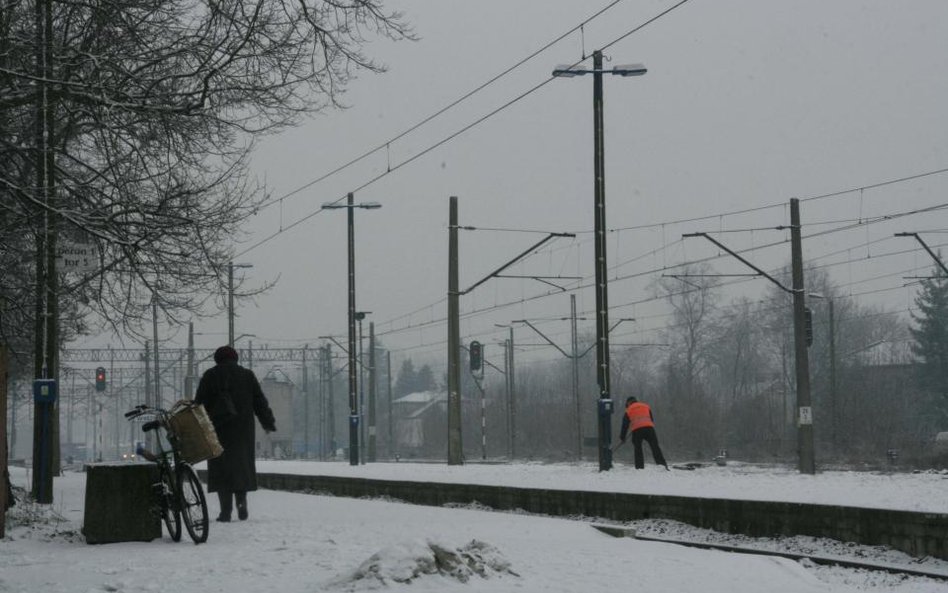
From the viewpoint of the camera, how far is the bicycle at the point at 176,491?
11.5 metres

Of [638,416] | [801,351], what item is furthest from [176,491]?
[801,351]

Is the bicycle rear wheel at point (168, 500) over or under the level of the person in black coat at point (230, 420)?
under

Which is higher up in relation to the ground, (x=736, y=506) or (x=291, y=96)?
(x=291, y=96)

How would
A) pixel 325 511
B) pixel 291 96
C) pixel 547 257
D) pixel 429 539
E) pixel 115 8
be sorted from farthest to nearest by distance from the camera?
pixel 547 257 < pixel 325 511 < pixel 291 96 < pixel 115 8 < pixel 429 539

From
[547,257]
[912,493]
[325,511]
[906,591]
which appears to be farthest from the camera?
[547,257]

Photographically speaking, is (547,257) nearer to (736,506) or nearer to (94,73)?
(736,506)

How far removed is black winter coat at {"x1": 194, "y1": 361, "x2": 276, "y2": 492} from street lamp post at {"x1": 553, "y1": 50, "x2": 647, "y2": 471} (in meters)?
13.7

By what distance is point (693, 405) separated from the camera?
6756 cm

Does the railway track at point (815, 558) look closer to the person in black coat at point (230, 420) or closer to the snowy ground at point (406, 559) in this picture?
the snowy ground at point (406, 559)

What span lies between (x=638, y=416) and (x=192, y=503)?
671 inches

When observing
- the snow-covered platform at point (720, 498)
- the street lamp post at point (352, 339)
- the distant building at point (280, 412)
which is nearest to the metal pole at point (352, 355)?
the street lamp post at point (352, 339)

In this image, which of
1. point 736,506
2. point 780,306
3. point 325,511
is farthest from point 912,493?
point 780,306

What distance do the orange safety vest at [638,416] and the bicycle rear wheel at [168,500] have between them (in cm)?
1653

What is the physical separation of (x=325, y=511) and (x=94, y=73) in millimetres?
6288
